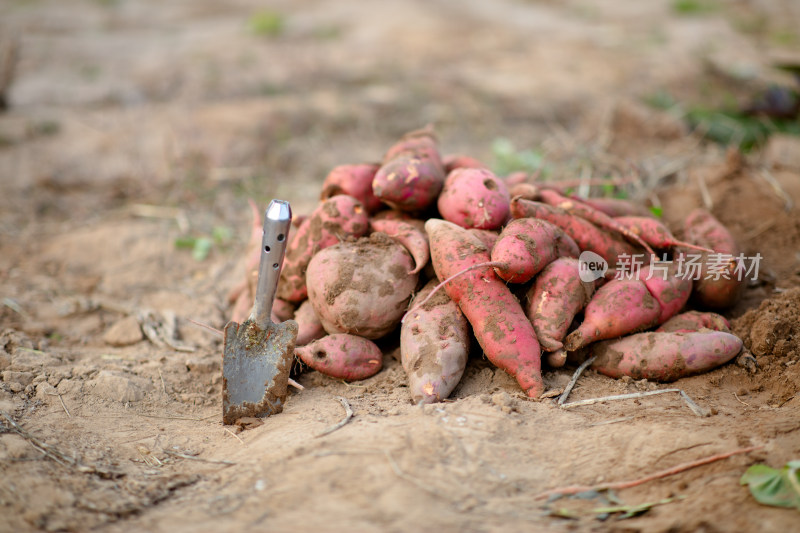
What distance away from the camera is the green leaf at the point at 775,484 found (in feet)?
5.15

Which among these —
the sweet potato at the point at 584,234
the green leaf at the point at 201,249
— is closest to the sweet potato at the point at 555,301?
the sweet potato at the point at 584,234

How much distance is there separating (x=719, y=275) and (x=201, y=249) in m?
2.95

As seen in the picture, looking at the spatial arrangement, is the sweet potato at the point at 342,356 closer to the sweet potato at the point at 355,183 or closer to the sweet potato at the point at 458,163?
the sweet potato at the point at 355,183

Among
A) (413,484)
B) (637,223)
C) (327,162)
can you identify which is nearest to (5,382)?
(413,484)

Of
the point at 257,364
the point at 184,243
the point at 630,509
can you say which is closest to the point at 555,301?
the point at 630,509

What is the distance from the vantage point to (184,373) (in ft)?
8.62

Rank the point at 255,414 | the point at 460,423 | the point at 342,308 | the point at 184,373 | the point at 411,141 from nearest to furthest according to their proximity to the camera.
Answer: the point at 460,423 < the point at 255,414 < the point at 342,308 < the point at 184,373 < the point at 411,141

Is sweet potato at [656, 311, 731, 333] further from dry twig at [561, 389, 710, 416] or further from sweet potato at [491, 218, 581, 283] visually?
sweet potato at [491, 218, 581, 283]

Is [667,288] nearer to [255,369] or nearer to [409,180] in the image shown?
[409,180]

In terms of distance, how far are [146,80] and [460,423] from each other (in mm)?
6061

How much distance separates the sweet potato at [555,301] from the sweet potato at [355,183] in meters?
0.86

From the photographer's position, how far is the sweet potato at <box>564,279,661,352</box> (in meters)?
2.32

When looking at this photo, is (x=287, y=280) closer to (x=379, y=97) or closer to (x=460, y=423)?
(x=460, y=423)

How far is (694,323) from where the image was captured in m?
2.42
